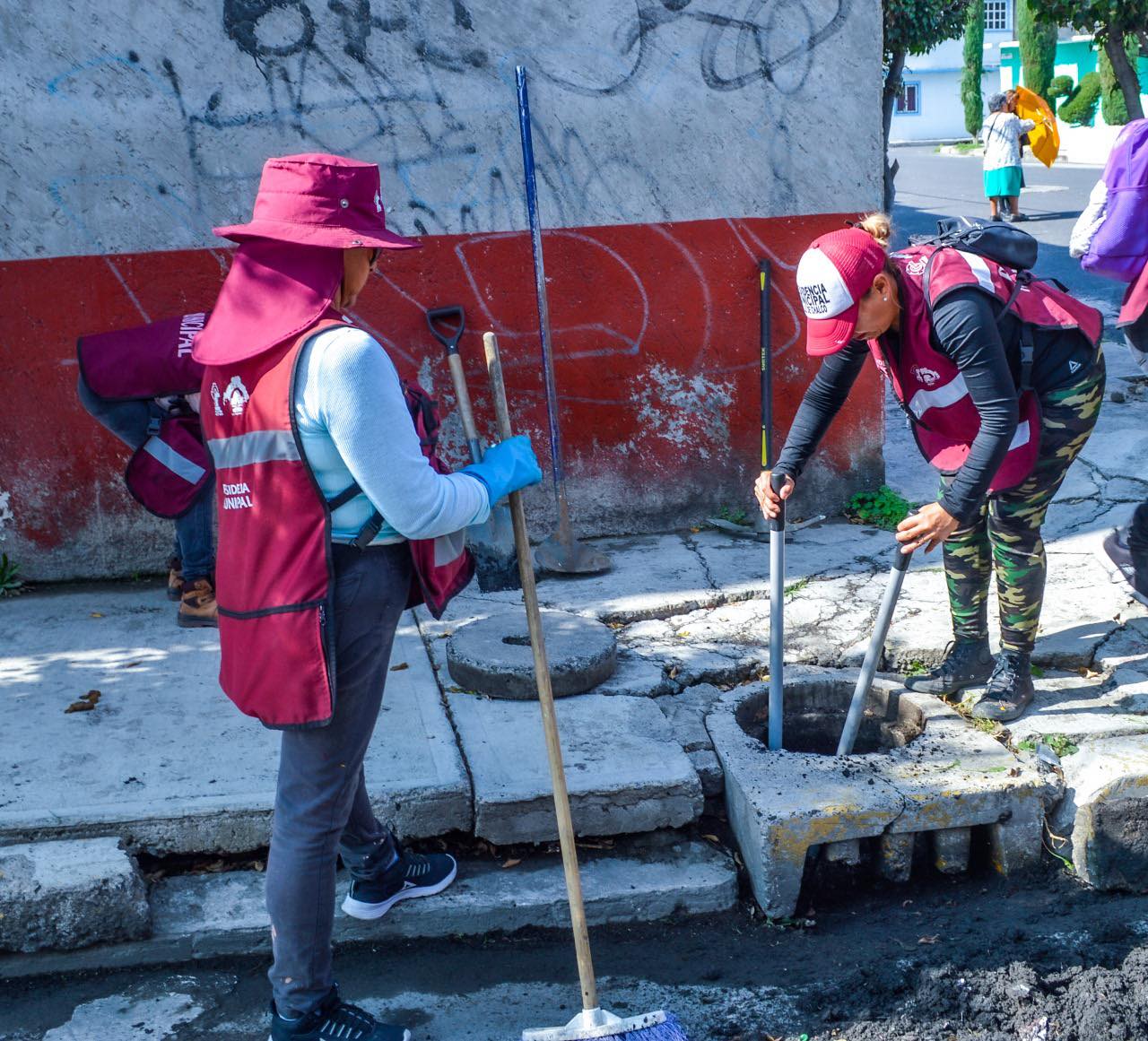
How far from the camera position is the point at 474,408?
5383 millimetres

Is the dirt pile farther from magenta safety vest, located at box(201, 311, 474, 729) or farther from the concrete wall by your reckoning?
the concrete wall

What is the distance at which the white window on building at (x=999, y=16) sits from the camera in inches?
1953

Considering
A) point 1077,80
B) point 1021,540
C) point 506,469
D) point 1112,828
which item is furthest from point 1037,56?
point 506,469

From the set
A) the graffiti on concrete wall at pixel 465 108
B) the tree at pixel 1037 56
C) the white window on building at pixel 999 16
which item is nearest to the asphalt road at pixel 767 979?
the graffiti on concrete wall at pixel 465 108

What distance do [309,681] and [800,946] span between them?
1.52 metres

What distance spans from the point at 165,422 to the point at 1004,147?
1166 centimetres

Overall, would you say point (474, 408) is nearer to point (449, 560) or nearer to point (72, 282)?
point (72, 282)

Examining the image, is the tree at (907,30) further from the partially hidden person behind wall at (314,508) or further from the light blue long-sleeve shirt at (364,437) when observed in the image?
the light blue long-sleeve shirt at (364,437)

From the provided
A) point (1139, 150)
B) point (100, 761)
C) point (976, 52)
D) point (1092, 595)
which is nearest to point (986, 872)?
point (1092, 595)

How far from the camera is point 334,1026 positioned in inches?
106

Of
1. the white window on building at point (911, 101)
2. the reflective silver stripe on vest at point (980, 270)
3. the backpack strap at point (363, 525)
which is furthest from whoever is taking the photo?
the white window on building at point (911, 101)

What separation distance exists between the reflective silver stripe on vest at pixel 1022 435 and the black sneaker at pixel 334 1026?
7.28 ft

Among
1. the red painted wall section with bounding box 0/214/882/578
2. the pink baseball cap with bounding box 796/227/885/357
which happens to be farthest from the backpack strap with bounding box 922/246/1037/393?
the red painted wall section with bounding box 0/214/882/578

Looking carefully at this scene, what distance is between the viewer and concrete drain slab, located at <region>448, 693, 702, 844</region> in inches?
134
